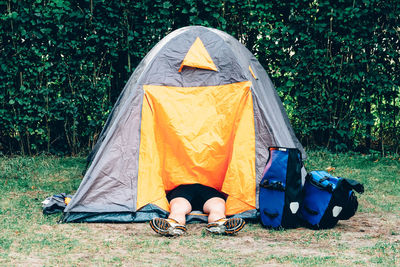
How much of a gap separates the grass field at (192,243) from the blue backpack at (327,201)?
0.35 ft

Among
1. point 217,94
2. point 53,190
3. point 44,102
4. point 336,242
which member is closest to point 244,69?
point 217,94

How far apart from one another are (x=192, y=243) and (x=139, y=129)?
1.35 m

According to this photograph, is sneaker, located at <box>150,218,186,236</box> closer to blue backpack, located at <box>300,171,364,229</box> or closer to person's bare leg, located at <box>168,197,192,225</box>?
person's bare leg, located at <box>168,197,192,225</box>

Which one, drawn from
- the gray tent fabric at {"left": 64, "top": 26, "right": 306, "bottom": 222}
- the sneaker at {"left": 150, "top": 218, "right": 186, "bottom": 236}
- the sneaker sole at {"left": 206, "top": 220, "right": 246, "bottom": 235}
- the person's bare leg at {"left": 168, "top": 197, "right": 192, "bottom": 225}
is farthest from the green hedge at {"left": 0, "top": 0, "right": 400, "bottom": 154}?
the sneaker sole at {"left": 206, "top": 220, "right": 246, "bottom": 235}

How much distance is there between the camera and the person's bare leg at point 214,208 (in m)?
4.07

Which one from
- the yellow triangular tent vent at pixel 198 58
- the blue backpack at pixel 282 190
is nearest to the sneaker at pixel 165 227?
the blue backpack at pixel 282 190

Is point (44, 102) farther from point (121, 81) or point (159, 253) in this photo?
point (159, 253)

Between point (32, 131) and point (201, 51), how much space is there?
3259 millimetres

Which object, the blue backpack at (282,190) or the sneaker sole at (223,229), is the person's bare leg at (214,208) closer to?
the sneaker sole at (223,229)

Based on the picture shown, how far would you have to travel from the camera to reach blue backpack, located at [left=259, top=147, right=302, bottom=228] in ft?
13.2

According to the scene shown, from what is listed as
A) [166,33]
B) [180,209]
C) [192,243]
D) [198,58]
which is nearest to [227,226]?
[192,243]

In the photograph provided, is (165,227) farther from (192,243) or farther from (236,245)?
(236,245)

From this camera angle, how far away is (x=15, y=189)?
5367 mm

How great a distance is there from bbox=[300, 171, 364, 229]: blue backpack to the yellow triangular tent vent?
1511mm
